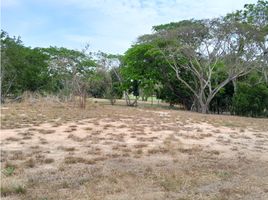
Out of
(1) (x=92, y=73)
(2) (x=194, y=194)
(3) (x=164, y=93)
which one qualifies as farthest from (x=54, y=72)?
(2) (x=194, y=194)

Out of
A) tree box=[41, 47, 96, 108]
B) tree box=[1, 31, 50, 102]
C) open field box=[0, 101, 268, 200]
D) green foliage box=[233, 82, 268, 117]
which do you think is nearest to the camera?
open field box=[0, 101, 268, 200]

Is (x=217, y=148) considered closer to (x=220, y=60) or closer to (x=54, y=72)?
(x=220, y=60)

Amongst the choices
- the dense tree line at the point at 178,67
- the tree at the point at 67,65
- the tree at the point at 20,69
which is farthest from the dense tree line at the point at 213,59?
the tree at the point at 20,69

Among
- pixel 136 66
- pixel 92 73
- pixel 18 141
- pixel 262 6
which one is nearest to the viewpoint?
pixel 18 141

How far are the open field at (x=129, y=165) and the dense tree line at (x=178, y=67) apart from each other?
32.1ft

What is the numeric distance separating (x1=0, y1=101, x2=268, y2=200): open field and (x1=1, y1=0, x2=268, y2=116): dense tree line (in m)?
9.79

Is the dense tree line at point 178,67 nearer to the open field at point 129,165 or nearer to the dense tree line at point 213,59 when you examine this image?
the dense tree line at point 213,59

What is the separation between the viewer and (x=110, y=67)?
28359 mm

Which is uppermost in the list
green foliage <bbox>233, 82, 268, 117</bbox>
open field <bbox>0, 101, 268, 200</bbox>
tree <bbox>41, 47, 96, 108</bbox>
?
tree <bbox>41, 47, 96, 108</bbox>

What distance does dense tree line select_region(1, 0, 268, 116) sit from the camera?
62.2 ft

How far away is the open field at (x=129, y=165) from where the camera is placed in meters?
3.86

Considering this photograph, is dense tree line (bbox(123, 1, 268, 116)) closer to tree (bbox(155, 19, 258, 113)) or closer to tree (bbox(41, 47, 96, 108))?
tree (bbox(155, 19, 258, 113))

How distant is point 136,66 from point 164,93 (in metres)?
3.24

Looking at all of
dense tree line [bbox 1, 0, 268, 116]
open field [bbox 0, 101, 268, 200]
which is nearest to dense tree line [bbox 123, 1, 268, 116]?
dense tree line [bbox 1, 0, 268, 116]
